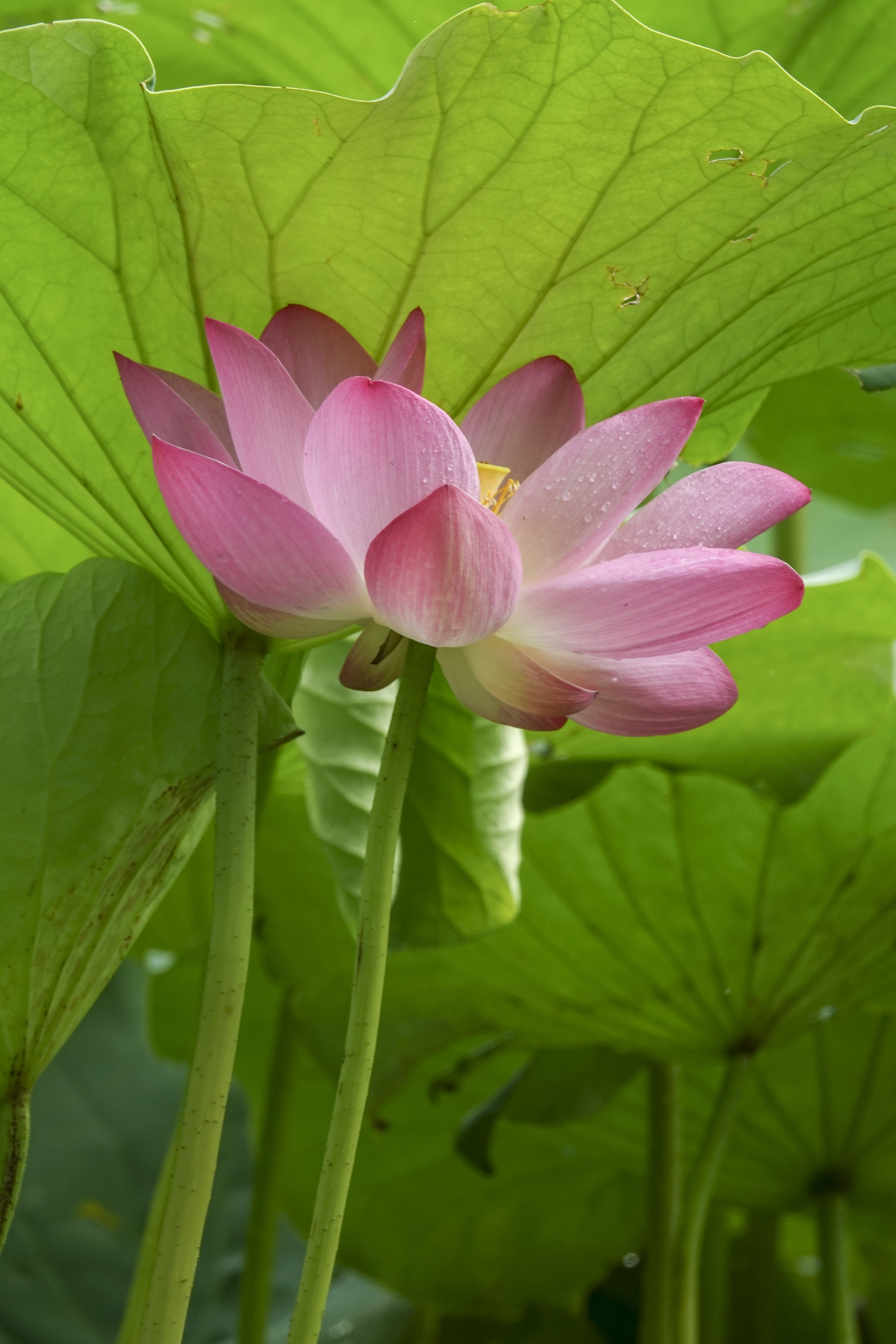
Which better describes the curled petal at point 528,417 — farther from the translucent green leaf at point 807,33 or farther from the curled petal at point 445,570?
the translucent green leaf at point 807,33

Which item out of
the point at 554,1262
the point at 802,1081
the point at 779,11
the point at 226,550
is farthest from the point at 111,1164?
the point at 779,11

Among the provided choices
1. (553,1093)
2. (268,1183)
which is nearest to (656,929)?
(553,1093)

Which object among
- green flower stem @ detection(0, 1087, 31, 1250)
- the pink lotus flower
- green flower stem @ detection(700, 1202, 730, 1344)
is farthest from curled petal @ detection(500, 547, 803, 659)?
green flower stem @ detection(700, 1202, 730, 1344)

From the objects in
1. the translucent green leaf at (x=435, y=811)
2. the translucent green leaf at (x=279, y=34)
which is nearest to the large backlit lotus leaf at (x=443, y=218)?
the translucent green leaf at (x=435, y=811)

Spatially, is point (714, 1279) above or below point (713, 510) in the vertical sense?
below

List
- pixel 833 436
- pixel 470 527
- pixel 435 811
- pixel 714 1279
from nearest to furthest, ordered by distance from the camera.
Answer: pixel 470 527, pixel 435 811, pixel 714 1279, pixel 833 436

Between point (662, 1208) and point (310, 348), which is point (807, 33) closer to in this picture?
point (310, 348)

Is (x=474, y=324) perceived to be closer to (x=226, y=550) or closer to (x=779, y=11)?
(x=226, y=550)
